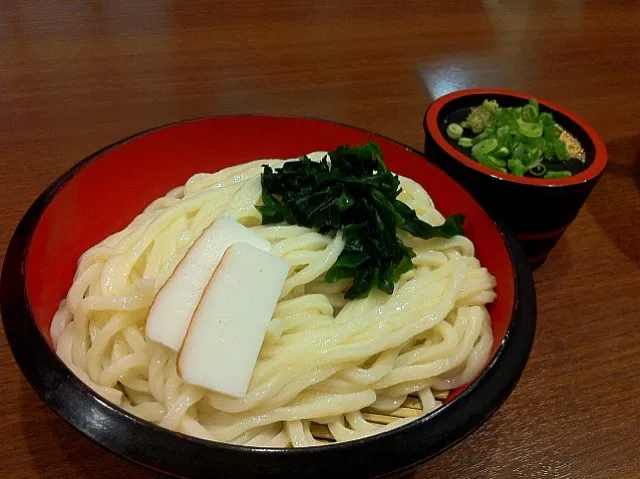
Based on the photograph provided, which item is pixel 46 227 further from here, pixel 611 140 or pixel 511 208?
pixel 611 140

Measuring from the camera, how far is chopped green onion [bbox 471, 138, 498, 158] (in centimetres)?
183

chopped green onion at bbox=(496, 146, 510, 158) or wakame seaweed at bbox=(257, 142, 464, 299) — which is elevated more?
wakame seaweed at bbox=(257, 142, 464, 299)

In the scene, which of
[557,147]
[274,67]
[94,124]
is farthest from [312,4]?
[557,147]

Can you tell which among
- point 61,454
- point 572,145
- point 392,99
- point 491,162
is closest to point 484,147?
point 491,162

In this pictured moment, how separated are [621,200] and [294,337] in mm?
1553

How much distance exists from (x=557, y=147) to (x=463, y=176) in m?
0.38

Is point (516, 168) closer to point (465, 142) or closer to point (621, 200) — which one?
point (465, 142)

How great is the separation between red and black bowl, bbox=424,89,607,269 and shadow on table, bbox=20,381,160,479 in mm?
1074

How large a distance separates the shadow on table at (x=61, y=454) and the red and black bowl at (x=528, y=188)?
1074 mm

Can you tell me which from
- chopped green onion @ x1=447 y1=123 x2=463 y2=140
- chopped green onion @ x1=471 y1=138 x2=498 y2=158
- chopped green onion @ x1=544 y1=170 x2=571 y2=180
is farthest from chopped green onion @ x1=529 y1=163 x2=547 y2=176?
chopped green onion @ x1=447 y1=123 x2=463 y2=140

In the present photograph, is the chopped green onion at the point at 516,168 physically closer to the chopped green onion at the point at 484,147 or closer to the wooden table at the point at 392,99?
the chopped green onion at the point at 484,147

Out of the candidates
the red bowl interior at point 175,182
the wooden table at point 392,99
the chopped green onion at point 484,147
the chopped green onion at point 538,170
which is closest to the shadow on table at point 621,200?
the wooden table at point 392,99

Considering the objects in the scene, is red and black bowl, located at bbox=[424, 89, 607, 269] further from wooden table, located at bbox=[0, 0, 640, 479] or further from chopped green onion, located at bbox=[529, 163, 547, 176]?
wooden table, located at bbox=[0, 0, 640, 479]

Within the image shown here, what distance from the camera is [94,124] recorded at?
229 cm
